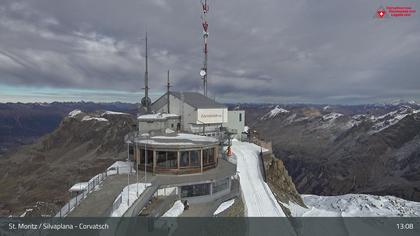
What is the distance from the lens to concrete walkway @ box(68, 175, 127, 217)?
1513 cm

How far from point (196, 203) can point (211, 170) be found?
3.94 metres

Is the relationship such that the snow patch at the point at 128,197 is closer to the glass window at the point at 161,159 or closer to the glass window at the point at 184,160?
the glass window at the point at 161,159

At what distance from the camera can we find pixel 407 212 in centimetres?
4019

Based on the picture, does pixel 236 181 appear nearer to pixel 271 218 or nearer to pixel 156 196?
pixel 271 218

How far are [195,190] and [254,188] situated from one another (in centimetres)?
952

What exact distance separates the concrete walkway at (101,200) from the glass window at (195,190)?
13.0 feet

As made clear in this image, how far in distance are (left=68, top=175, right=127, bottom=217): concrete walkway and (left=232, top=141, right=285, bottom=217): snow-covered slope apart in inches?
404

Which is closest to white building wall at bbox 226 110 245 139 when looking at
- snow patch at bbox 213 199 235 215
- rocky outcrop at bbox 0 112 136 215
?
rocky outcrop at bbox 0 112 136 215

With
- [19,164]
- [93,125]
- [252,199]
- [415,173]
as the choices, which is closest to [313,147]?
[415,173]

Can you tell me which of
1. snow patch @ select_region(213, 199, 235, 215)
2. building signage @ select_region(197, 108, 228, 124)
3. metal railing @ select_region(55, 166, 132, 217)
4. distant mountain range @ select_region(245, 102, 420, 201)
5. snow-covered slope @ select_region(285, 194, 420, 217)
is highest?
building signage @ select_region(197, 108, 228, 124)

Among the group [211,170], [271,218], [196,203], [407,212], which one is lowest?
[407,212]

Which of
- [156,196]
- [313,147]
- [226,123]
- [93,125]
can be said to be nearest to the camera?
[156,196]

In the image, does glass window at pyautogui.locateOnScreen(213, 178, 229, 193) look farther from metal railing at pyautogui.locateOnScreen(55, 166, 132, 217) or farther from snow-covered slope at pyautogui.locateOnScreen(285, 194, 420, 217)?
snow-covered slope at pyautogui.locateOnScreen(285, 194, 420, 217)

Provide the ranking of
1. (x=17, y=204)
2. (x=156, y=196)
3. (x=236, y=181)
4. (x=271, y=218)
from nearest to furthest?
(x=156, y=196) < (x=271, y=218) < (x=236, y=181) < (x=17, y=204)
